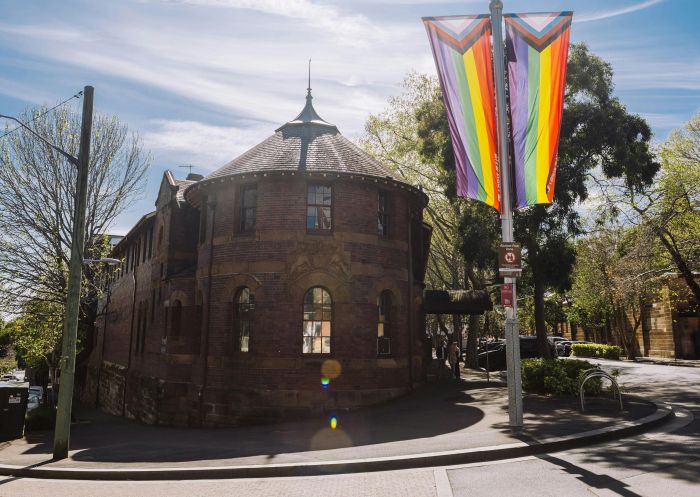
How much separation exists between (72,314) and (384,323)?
9.15 meters

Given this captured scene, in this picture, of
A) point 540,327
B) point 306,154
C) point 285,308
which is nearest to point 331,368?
point 285,308

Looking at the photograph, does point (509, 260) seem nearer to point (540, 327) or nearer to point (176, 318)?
point (540, 327)

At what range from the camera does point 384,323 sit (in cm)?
1672

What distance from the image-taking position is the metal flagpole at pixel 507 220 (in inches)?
400

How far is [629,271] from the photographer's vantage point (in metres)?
26.3

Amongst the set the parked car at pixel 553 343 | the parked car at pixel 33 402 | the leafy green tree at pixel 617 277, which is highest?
the leafy green tree at pixel 617 277

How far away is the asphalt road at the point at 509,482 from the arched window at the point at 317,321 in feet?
23.9

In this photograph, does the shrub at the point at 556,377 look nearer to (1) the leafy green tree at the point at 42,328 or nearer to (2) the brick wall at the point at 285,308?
(2) the brick wall at the point at 285,308

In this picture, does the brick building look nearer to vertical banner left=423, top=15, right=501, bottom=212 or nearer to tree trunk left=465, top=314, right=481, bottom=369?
vertical banner left=423, top=15, right=501, bottom=212

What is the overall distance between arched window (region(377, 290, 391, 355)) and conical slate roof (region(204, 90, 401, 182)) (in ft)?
13.0

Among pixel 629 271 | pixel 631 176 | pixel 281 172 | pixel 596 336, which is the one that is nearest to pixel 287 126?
pixel 281 172

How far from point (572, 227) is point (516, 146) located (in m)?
10.5

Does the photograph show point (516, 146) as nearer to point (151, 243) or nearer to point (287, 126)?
point (287, 126)

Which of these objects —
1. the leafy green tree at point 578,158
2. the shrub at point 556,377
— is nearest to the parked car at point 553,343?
the leafy green tree at point 578,158
